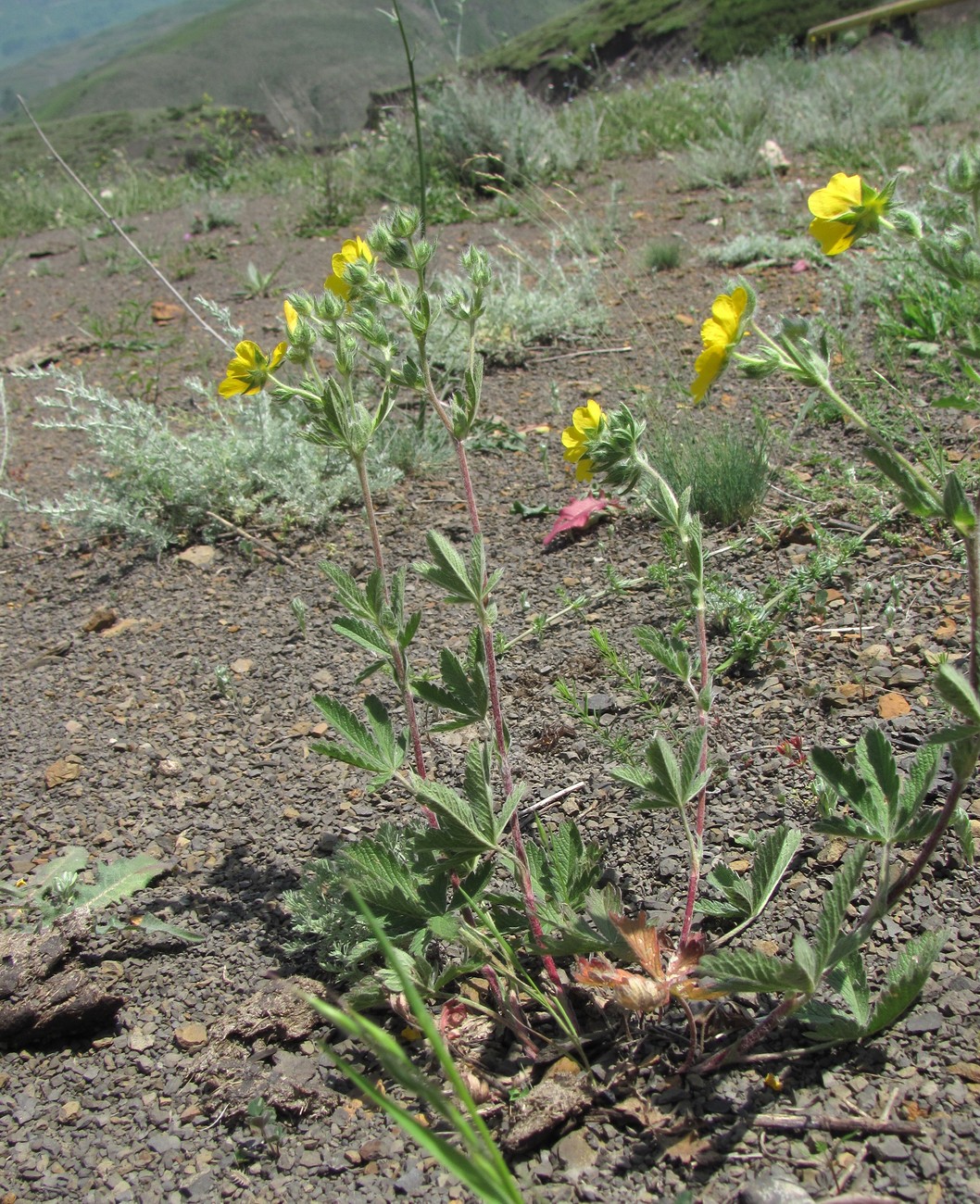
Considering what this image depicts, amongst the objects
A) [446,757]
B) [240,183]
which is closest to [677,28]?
[240,183]

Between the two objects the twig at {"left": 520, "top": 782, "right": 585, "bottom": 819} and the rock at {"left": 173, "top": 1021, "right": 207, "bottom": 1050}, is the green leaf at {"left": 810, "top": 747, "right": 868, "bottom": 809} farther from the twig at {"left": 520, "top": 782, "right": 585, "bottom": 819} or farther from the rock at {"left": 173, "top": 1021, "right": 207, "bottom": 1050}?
the rock at {"left": 173, "top": 1021, "right": 207, "bottom": 1050}

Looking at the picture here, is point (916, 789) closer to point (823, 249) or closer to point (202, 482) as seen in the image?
point (823, 249)

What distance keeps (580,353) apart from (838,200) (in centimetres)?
237

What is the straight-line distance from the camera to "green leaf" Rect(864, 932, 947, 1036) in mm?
1040

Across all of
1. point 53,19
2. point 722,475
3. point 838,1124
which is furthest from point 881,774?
point 53,19

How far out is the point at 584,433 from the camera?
4.20ft

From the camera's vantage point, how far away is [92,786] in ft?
6.36

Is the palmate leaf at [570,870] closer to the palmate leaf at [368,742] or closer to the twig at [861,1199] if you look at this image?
the palmate leaf at [368,742]

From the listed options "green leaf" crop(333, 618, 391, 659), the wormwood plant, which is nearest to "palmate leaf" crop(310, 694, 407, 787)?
"green leaf" crop(333, 618, 391, 659)

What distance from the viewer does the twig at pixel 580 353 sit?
3.38m

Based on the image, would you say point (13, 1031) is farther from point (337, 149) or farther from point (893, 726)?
point (337, 149)

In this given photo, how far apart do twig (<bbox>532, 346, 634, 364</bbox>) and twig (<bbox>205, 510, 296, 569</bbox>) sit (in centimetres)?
135

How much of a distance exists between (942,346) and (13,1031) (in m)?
2.92

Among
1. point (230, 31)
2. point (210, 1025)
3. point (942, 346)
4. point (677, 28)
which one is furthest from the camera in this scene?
point (230, 31)
